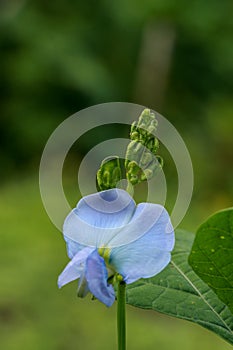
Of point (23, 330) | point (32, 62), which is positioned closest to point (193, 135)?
point (32, 62)

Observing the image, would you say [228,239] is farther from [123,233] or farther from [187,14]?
[187,14]

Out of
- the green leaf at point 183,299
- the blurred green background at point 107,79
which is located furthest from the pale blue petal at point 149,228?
the blurred green background at point 107,79

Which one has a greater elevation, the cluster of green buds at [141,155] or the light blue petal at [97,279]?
the cluster of green buds at [141,155]

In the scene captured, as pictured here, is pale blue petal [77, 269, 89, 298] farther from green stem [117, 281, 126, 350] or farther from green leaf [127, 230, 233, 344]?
green leaf [127, 230, 233, 344]

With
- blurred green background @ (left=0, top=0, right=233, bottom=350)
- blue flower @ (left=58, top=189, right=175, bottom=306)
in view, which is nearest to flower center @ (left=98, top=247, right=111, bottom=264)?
blue flower @ (left=58, top=189, right=175, bottom=306)

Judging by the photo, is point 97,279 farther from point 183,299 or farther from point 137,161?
point 183,299

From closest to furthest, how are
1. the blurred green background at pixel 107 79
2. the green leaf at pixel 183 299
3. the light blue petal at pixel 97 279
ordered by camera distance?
the light blue petal at pixel 97 279 < the green leaf at pixel 183 299 < the blurred green background at pixel 107 79

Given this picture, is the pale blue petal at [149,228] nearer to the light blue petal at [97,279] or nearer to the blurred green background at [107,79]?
the light blue petal at [97,279]
